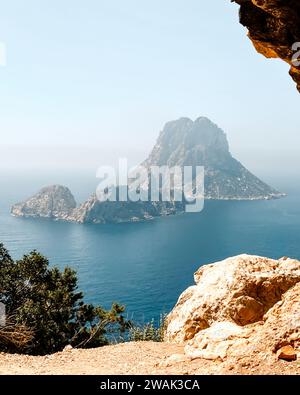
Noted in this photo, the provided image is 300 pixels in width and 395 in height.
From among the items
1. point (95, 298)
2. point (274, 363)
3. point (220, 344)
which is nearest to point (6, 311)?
point (220, 344)

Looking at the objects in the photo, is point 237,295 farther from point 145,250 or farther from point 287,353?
point 145,250

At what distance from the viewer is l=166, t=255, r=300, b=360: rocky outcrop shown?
13734 millimetres

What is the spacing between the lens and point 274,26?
13.0 m

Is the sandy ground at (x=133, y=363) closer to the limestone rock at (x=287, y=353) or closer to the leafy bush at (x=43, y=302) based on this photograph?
the limestone rock at (x=287, y=353)

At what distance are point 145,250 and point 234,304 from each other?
422ft

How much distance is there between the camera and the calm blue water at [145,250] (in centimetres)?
9750

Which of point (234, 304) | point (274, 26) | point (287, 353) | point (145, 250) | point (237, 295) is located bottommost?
point (145, 250)

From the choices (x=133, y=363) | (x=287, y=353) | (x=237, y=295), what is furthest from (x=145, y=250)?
(x=287, y=353)

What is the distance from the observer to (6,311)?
28750 mm

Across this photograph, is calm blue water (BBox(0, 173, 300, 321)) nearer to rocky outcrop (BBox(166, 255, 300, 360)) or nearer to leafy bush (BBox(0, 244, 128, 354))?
leafy bush (BBox(0, 244, 128, 354))

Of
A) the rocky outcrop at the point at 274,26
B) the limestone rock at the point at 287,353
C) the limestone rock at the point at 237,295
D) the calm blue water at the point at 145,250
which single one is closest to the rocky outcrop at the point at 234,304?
the limestone rock at the point at 237,295

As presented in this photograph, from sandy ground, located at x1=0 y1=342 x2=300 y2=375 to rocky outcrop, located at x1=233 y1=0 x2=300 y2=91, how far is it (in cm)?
999

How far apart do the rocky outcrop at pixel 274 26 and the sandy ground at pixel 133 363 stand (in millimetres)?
9992

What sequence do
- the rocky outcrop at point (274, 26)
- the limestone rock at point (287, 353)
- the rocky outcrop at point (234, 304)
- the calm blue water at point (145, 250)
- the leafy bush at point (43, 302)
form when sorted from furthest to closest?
the calm blue water at point (145, 250) → the leafy bush at point (43, 302) → the rocky outcrop at point (234, 304) → the rocky outcrop at point (274, 26) → the limestone rock at point (287, 353)
